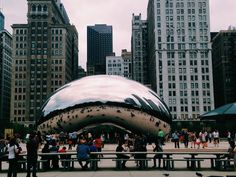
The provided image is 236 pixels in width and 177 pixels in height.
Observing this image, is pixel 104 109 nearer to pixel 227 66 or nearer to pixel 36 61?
pixel 36 61

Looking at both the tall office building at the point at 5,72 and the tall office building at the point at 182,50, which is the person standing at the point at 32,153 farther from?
the tall office building at the point at 5,72

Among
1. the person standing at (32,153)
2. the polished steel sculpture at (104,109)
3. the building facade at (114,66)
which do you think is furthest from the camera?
the building facade at (114,66)

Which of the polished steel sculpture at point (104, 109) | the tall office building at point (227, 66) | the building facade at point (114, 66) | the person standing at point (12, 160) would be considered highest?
the building facade at point (114, 66)

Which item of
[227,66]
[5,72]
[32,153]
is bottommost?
[32,153]

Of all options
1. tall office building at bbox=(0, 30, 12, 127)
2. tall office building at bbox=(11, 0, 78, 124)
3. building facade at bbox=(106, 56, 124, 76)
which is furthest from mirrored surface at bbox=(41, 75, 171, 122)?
building facade at bbox=(106, 56, 124, 76)

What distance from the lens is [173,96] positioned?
371 ft

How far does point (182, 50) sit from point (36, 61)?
162 feet

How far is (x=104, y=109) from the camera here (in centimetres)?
3092

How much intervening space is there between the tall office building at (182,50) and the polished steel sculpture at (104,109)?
8138 cm

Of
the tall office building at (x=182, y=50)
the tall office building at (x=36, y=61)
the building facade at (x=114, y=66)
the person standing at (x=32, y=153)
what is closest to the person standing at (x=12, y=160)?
the person standing at (x=32, y=153)

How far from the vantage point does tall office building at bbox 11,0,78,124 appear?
121 m

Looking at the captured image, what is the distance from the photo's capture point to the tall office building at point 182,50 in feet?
373

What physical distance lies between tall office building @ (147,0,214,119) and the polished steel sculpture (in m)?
81.4

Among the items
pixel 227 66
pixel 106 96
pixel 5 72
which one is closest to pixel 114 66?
pixel 5 72
